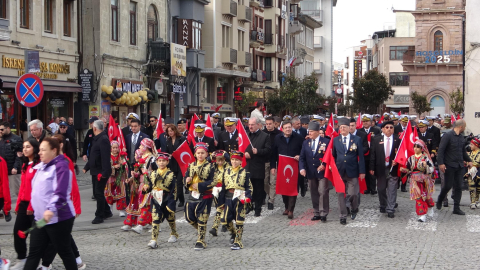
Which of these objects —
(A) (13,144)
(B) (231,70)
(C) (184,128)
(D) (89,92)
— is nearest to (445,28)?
(B) (231,70)

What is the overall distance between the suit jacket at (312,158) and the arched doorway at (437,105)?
52999 millimetres

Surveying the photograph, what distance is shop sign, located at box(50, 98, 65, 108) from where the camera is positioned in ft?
86.5

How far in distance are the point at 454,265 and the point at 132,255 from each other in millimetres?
4258

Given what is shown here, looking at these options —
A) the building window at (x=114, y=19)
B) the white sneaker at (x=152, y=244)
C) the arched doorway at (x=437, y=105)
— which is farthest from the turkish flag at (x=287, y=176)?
the arched doorway at (x=437, y=105)

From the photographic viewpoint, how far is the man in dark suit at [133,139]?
1313 cm

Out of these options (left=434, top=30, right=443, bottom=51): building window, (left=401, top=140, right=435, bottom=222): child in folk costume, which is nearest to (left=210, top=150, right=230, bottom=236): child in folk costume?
(left=401, top=140, right=435, bottom=222): child in folk costume

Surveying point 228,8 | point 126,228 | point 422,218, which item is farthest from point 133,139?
point 228,8

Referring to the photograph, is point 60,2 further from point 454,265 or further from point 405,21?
point 405,21

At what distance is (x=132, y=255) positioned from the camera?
930cm

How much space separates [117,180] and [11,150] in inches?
78.8

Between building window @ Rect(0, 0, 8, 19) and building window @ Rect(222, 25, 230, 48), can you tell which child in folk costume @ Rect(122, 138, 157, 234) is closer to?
building window @ Rect(0, 0, 8, 19)

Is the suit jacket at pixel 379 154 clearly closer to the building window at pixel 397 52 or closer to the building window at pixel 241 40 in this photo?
the building window at pixel 241 40

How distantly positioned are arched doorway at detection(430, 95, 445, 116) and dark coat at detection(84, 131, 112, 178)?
5495 cm

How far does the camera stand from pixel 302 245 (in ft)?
33.1
